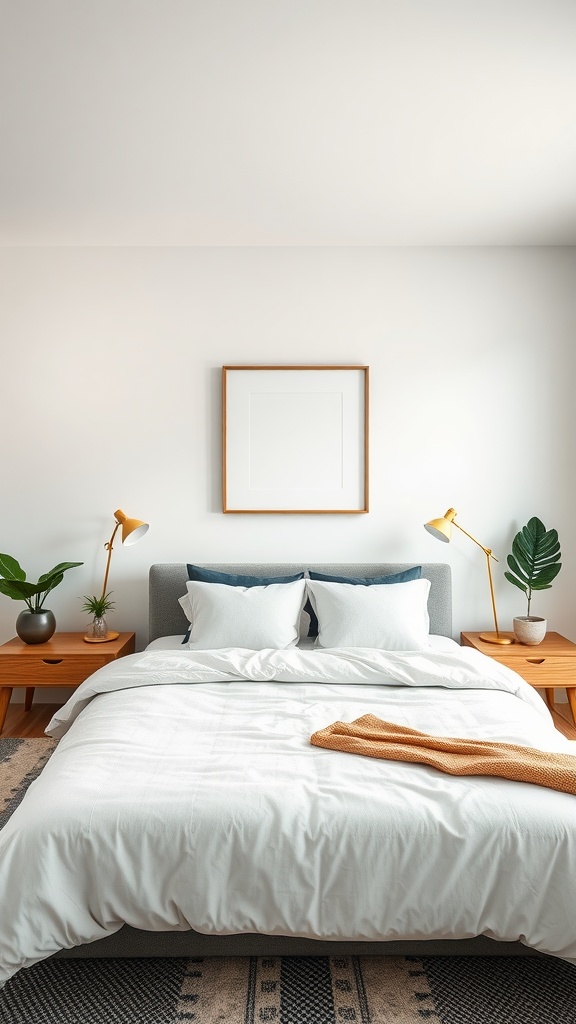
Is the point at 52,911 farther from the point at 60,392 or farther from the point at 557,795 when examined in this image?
the point at 60,392

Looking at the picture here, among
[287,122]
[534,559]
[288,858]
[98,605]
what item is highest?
[287,122]

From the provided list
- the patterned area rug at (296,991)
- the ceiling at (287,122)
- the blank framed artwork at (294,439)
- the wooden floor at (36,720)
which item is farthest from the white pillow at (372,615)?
the ceiling at (287,122)

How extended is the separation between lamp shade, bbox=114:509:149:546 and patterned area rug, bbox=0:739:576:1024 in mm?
2160

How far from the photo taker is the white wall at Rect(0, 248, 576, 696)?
4.21 meters

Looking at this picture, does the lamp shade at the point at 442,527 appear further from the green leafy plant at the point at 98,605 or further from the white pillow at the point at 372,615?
the green leafy plant at the point at 98,605

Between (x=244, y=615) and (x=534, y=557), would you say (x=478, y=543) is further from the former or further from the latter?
(x=244, y=615)

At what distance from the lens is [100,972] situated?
2074 millimetres

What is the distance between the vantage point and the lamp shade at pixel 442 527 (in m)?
3.92

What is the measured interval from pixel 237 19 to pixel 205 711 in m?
2.22

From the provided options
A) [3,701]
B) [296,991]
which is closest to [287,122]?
[296,991]

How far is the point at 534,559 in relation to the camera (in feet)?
13.5

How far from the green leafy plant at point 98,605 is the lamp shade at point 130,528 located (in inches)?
15.2

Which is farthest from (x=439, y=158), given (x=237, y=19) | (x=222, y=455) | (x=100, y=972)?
(x=100, y=972)

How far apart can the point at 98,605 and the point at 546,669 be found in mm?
2347
